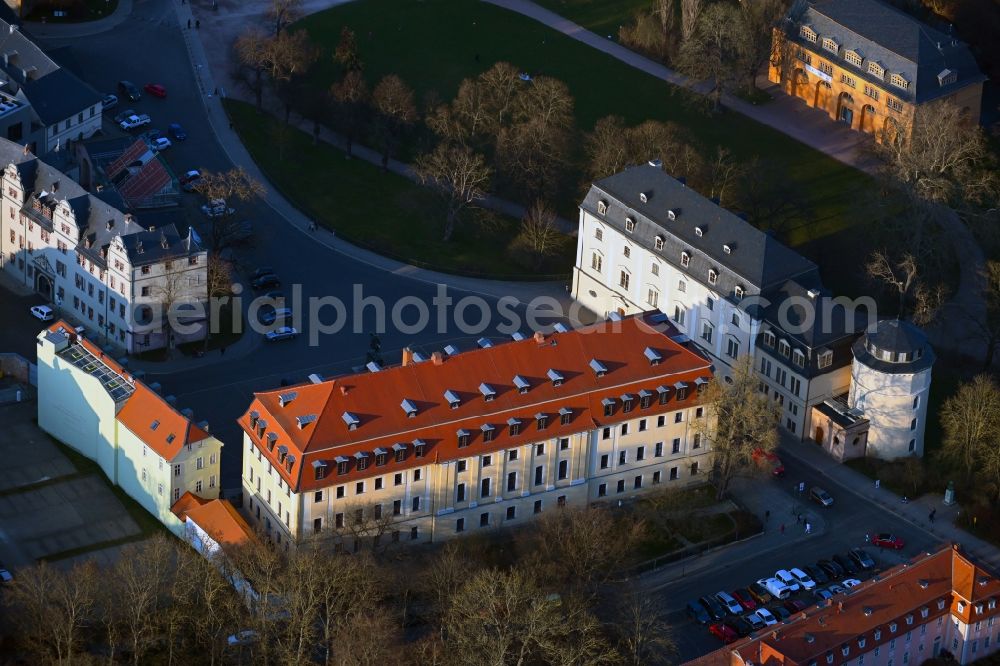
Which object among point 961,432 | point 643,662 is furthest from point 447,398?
point 961,432

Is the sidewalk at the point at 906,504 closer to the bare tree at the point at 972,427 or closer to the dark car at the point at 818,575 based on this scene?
the bare tree at the point at 972,427

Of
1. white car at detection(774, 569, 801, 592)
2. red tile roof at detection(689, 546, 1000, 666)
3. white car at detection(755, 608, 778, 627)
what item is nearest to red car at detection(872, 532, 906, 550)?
red tile roof at detection(689, 546, 1000, 666)

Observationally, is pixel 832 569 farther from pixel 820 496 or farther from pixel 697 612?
pixel 697 612

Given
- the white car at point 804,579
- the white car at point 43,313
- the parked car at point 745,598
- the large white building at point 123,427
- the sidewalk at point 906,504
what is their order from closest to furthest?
the parked car at point 745,598 → the large white building at point 123,427 → the white car at point 804,579 → the sidewalk at point 906,504 → the white car at point 43,313

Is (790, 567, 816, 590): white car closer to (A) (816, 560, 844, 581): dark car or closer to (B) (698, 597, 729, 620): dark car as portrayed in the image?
(A) (816, 560, 844, 581): dark car

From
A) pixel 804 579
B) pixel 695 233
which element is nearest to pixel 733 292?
pixel 695 233

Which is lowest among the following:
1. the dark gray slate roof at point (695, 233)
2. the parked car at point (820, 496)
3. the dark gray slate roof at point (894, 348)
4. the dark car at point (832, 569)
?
the dark car at point (832, 569)

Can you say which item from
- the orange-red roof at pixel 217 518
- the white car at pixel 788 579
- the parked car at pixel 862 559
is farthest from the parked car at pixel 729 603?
the orange-red roof at pixel 217 518

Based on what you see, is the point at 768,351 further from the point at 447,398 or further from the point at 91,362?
the point at 91,362
